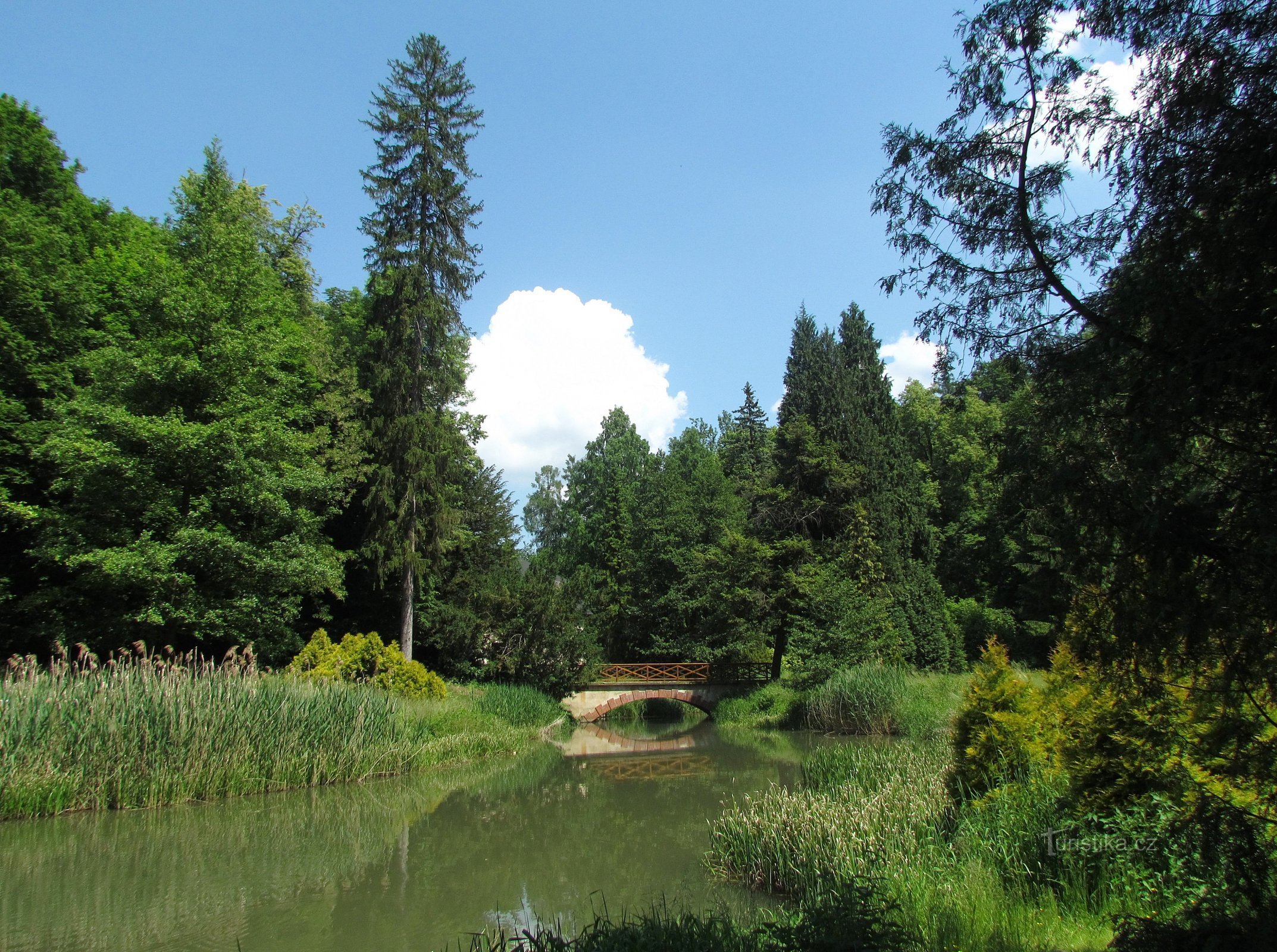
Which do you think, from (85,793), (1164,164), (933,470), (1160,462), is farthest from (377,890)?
(933,470)

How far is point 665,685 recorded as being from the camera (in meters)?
30.6

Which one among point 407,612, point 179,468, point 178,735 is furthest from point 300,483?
point 178,735

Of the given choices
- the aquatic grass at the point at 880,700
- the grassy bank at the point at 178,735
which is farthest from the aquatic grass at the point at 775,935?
the aquatic grass at the point at 880,700

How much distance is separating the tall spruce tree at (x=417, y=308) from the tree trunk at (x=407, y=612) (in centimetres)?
4

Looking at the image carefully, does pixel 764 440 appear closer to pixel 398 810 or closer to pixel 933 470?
pixel 933 470

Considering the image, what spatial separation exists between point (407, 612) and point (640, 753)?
8.09 metres

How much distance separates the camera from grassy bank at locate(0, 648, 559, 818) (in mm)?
11219

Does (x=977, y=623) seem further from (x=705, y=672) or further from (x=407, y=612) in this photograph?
(x=407, y=612)

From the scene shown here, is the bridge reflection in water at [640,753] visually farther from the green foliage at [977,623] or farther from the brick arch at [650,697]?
the green foliage at [977,623]

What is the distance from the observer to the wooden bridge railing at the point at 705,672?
31.8 metres

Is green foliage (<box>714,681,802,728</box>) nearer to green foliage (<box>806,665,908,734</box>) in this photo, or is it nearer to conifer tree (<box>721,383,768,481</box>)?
green foliage (<box>806,665,908,734</box>)

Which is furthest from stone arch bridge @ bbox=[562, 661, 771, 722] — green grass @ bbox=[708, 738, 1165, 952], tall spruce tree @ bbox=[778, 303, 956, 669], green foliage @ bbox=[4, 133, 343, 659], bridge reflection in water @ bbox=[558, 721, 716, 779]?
green grass @ bbox=[708, 738, 1165, 952]

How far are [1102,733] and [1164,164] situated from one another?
495 centimetres

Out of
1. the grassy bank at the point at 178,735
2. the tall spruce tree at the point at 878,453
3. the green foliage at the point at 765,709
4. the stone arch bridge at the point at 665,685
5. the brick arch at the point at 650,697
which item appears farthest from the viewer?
the tall spruce tree at the point at 878,453
